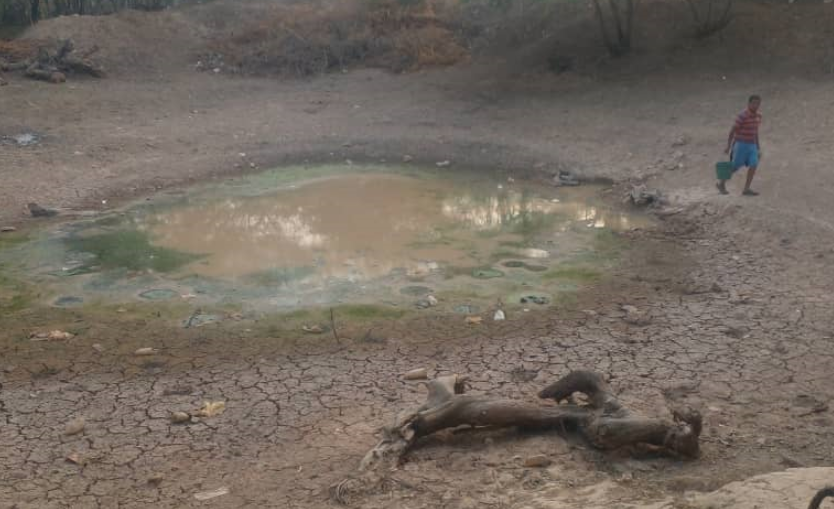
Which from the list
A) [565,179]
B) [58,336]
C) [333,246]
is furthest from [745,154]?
[58,336]

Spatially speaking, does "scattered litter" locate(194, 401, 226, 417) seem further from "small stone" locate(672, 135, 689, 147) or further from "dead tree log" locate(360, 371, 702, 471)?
"small stone" locate(672, 135, 689, 147)

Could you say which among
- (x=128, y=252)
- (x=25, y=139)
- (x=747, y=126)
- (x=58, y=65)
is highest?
(x=58, y=65)

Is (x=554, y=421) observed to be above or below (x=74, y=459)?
above

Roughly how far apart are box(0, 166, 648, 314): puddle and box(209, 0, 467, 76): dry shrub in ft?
22.6

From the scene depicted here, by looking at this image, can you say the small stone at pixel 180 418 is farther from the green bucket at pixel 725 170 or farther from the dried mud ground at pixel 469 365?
the green bucket at pixel 725 170

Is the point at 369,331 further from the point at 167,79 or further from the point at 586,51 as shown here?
the point at 167,79

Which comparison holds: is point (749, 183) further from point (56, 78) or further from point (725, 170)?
point (56, 78)

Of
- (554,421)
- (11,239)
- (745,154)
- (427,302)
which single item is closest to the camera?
(554,421)

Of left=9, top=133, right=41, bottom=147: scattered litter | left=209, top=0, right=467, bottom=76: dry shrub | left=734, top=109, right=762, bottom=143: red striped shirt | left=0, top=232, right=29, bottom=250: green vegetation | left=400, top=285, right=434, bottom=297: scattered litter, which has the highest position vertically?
left=209, top=0, right=467, bottom=76: dry shrub

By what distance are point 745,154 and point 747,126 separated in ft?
1.09

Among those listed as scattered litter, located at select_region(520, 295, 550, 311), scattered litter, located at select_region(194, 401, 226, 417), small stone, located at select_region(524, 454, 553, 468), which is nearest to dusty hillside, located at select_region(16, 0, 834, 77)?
scattered litter, located at select_region(520, 295, 550, 311)

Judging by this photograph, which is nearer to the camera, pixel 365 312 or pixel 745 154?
pixel 365 312

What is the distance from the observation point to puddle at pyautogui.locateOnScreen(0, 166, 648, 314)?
7004mm

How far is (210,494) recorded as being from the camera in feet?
13.2
